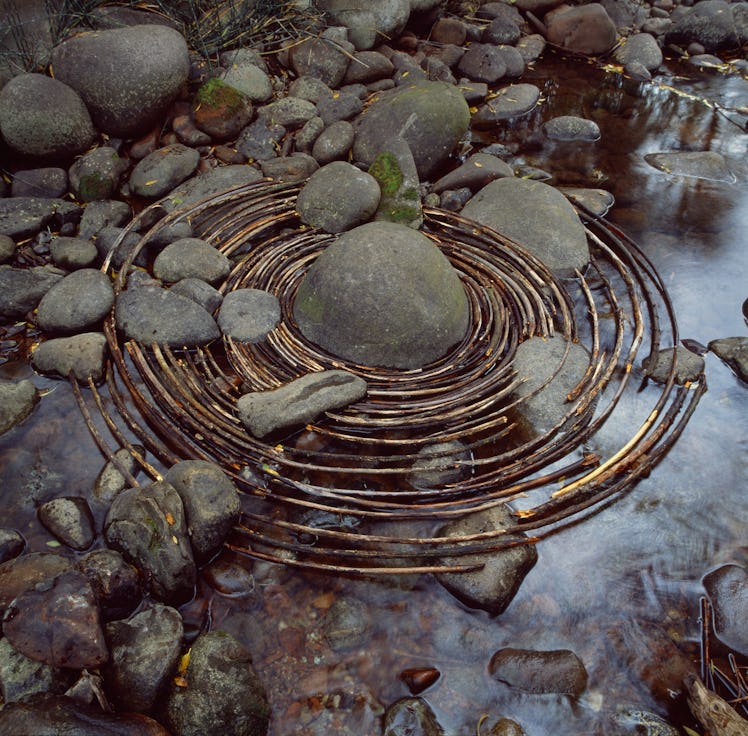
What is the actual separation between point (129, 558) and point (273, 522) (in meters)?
0.78

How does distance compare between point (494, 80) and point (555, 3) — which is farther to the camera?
point (555, 3)

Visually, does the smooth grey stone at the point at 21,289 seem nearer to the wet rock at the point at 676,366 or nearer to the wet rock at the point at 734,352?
the wet rock at the point at 676,366

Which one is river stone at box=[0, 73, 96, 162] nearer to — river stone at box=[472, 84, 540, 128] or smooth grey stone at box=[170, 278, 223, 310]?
smooth grey stone at box=[170, 278, 223, 310]

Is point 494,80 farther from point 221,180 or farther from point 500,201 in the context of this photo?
point 221,180

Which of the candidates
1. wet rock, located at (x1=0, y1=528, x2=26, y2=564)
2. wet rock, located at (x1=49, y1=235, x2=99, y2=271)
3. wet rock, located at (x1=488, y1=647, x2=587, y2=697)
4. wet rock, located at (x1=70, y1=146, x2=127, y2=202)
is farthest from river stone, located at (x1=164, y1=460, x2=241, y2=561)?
wet rock, located at (x1=70, y1=146, x2=127, y2=202)

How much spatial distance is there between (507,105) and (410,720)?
25.1ft

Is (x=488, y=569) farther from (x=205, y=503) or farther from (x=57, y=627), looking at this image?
(x=57, y=627)

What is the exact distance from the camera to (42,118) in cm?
575

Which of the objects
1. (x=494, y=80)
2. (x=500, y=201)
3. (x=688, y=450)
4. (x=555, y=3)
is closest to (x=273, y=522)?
(x=688, y=450)

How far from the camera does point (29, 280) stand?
487 cm

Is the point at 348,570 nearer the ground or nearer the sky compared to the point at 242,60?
nearer the ground

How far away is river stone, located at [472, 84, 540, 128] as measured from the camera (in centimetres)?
817

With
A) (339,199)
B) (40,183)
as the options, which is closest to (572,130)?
(339,199)

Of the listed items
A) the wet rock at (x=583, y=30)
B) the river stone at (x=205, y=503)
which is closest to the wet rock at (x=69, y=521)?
the river stone at (x=205, y=503)
